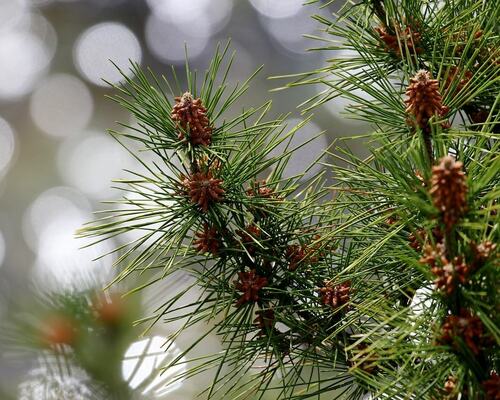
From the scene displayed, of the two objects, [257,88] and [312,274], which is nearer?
[312,274]

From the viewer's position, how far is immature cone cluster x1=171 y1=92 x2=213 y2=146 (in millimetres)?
576

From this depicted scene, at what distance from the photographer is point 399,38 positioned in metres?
0.60

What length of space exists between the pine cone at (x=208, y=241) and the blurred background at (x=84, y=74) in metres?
1.77

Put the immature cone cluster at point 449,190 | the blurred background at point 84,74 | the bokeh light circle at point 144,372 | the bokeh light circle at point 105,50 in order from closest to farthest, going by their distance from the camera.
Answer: the immature cone cluster at point 449,190, the bokeh light circle at point 144,372, the blurred background at point 84,74, the bokeh light circle at point 105,50

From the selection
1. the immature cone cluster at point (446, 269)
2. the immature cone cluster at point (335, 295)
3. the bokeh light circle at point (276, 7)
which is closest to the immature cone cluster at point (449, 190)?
the immature cone cluster at point (446, 269)

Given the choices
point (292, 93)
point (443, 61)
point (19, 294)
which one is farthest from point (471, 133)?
point (292, 93)

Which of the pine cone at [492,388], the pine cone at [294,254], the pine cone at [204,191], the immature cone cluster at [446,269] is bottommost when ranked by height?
the pine cone at [492,388]

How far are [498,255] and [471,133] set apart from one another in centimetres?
9

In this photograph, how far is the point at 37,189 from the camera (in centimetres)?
265

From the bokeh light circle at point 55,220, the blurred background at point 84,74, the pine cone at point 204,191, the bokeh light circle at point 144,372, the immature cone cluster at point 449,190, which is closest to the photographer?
the immature cone cluster at point 449,190

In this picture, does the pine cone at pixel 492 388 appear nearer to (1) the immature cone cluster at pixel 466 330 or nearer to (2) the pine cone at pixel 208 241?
(1) the immature cone cluster at pixel 466 330

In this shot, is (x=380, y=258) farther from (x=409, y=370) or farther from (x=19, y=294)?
(x=19, y=294)

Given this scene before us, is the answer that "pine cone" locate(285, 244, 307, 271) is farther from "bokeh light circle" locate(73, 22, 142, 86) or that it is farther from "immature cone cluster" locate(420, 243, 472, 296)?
Answer: "bokeh light circle" locate(73, 22, 142, 86)

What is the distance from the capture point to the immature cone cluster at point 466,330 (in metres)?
0.45
